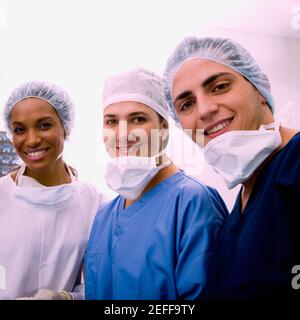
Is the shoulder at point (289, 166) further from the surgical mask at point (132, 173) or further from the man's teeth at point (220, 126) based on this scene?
the surgical mask at point (132, 173)

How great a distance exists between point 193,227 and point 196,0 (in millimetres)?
750

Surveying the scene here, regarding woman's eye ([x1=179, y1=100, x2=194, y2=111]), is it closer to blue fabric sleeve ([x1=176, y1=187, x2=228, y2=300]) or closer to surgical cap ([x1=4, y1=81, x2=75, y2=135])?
blue fabric sleeve ([x1=176, y1=187, x2=228, y2=300])

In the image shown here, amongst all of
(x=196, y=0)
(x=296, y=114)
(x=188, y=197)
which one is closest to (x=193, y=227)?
(x=188, y=197)

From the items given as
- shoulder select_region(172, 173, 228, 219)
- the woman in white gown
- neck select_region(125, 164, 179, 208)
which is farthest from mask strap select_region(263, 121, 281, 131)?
the woman in white gown

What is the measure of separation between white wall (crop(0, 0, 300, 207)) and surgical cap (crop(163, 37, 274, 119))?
0.21 metres

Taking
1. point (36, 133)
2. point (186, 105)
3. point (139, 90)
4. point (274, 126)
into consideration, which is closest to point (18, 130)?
point (36, 133)

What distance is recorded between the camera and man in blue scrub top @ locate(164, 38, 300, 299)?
0.72 meters

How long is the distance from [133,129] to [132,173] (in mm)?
135

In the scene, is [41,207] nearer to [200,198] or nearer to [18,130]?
[18,130]

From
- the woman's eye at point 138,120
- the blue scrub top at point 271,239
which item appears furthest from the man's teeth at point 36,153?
the blue scrub top at point 271,239

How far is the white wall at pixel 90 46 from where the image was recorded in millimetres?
1104

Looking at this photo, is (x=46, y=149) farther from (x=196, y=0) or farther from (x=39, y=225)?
(x=196, y=0)

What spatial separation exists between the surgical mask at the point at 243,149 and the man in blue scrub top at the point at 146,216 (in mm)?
124

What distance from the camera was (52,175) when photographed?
116 cm
